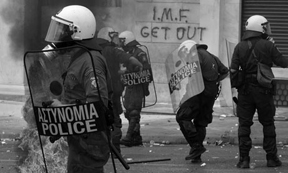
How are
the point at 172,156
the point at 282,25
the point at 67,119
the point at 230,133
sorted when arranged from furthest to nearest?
1. the point at 282,25
2. the point at 230,133
3. the point at 172,156
4. the point at 67,119

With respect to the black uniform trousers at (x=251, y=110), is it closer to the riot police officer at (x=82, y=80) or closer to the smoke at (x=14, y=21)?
the riot police officer at (x=82, y=80)

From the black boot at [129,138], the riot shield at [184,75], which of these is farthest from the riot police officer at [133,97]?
the riot shield at [184,75]

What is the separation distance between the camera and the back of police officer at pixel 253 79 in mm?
8602

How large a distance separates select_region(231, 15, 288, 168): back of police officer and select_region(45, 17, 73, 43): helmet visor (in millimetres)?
3662

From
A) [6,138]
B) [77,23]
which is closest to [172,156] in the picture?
[6,138]

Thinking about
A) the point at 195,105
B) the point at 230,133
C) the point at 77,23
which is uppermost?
the point at 77,23

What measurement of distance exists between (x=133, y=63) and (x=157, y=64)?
485 centimetres

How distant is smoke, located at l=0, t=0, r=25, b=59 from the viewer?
13.0 metres

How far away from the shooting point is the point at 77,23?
5316 mm

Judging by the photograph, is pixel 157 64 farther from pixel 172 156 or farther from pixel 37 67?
pixel 37 67

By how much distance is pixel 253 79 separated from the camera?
28.2 ft

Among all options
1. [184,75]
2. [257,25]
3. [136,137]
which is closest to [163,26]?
[136,137]

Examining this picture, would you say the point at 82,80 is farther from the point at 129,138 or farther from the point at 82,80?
the point at 129,138

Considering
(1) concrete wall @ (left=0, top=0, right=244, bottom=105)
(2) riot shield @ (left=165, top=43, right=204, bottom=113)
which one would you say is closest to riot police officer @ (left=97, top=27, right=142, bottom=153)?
(2) riot shield @ (left=165, top=43, right=204, bottom=113)
